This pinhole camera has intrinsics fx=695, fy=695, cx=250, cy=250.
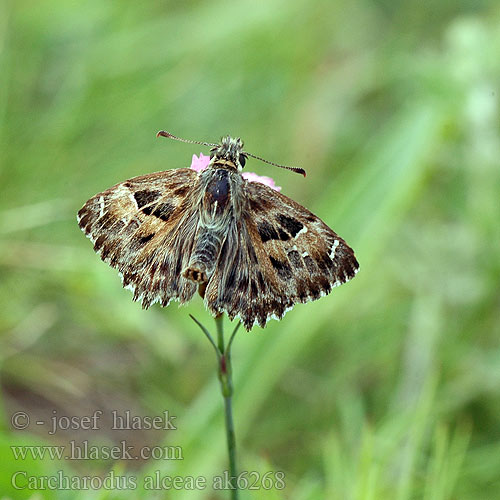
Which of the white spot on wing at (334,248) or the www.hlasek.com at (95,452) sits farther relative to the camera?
the www.hlasek.com at (95,452)

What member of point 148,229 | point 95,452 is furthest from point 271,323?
point 148,229

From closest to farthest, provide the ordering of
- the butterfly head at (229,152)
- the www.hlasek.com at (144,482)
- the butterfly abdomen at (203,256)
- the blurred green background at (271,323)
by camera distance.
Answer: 1. the butterfly abdomen at (203,256)
2. the butterfly head at (229,152)
3. the www.hlasek.com at (144,482)
4. the blurred green background at (271,323)

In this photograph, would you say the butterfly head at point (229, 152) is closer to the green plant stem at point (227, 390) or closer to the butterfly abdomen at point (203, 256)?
the butterfly abdomen at point (203, 256)

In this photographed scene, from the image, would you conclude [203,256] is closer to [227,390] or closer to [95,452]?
[227,390]

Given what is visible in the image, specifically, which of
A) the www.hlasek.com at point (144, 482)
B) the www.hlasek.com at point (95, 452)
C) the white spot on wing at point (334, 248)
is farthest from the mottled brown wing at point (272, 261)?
the www.hlasek.com at point (95, 452)

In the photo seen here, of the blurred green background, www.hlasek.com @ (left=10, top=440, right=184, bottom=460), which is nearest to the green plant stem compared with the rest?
the blurred green background

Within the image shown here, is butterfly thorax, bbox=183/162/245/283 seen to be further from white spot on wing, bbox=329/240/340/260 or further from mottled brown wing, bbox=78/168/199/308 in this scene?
white spot on wing, bbox=329/240/340/260

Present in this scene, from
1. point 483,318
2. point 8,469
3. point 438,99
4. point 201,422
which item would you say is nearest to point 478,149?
point 438,99
